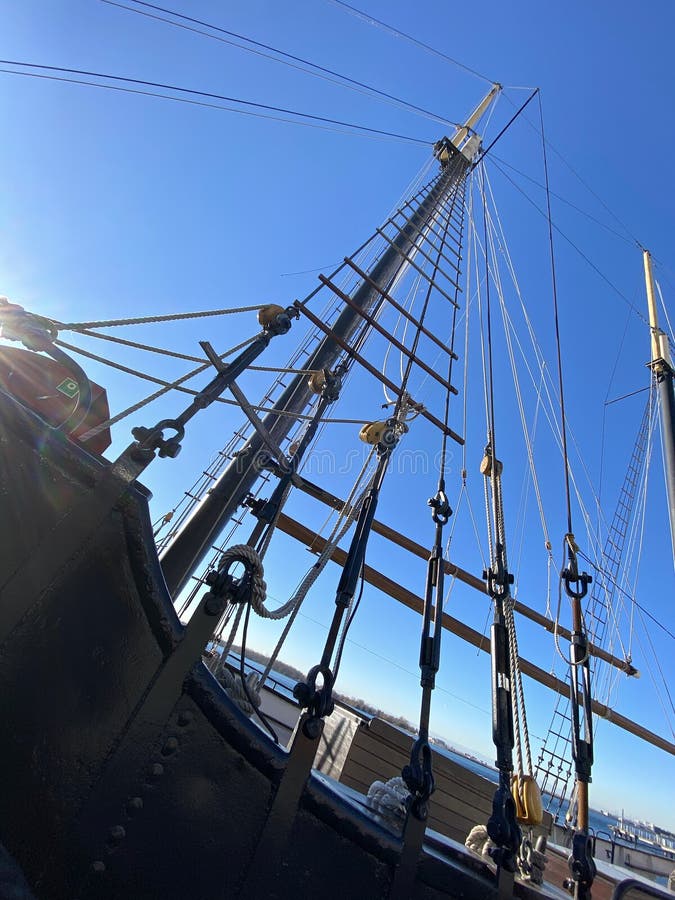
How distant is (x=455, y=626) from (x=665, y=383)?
24.2 feet

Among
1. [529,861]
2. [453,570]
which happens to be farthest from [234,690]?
[453,570]

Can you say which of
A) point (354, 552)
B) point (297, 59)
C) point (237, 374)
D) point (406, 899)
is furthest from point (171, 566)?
point (297, 59)

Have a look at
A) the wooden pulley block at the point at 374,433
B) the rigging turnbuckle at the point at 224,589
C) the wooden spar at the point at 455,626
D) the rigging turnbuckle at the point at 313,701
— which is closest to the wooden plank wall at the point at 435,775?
the wooden spar at the point at 455,626

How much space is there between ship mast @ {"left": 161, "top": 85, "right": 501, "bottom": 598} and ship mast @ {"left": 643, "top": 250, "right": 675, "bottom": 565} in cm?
632

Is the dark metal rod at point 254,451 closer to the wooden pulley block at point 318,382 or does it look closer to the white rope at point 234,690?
the wooden pulley block at point 318,382

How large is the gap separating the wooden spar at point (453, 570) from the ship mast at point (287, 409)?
107 centimetres

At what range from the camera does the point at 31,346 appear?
2244 millimetres

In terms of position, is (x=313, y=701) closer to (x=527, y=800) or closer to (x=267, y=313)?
(x=527, y=800)

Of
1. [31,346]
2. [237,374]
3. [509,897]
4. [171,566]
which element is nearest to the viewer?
[509,897]

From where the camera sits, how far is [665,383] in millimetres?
10117

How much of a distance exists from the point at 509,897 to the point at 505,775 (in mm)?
365

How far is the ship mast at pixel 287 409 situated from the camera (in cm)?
369

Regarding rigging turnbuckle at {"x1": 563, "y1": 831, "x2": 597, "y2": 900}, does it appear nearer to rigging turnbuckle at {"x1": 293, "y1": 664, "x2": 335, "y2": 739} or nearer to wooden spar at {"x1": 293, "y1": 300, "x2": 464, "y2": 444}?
rigging turnbuckle at {"x1": 293, "y1": 664, "x2": 335, "y2": 739}

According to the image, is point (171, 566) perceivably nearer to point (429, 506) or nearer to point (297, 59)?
point (429, 506)
